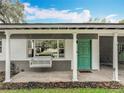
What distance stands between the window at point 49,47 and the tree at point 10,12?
1263cm

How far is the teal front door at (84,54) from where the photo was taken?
14.0 metres

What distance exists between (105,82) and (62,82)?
85.8 inches

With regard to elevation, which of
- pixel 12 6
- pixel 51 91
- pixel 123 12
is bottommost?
pixel 51 91

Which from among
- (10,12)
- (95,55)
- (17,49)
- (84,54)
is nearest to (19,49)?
(17,49)

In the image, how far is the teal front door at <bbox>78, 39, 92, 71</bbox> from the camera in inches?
550

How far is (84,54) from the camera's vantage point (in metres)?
14.0

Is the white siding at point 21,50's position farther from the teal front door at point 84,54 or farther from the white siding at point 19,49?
the teal front door at point 84,54

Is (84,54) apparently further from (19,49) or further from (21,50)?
(19,49)

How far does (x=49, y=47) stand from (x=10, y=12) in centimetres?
1331

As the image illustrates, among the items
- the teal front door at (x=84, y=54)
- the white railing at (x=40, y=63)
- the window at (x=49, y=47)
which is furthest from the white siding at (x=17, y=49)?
the teal front door at (x=84, y=54)

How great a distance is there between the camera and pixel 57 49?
557 inches

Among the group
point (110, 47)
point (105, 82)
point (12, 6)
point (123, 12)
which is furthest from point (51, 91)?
point (123, 12)

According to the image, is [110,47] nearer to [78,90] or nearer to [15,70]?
[15,70]

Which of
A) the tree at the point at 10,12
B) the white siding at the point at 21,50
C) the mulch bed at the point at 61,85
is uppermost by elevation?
the tree at the point at 10,12
